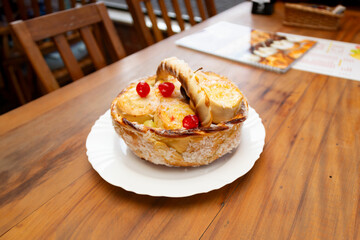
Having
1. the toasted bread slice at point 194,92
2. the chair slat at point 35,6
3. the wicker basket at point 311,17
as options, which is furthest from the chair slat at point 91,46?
the chair slat at point 35,6

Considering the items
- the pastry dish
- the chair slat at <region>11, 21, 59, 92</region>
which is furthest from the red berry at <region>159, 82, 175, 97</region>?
the chair slat at <region>11, 21, 59, 92</region>

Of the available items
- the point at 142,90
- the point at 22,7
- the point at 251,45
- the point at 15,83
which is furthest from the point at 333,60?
the point at 22,7

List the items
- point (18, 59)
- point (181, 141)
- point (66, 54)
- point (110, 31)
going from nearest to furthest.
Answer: point (181, 141), point (66, 54), point (110, 31), point (18, 59)

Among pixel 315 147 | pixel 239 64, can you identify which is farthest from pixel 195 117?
pixel 239 64

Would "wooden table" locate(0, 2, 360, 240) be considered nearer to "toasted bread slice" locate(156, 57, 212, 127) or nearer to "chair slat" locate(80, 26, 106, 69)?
"toasted bread slice" locate(156, 57, 212, 127)

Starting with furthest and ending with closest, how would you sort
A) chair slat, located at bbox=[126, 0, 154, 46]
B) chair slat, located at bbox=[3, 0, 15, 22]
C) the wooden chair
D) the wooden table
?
chair slat, located at bbox=[3, 0, 15, 22] < the wooden chair < chair slat, located at bbox=[126, 0, 154, 46] < the wooden table

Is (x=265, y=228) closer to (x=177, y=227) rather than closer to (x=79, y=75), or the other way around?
(x=177, y=227)

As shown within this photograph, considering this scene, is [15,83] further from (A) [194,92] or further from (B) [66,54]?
(A) [194,92]

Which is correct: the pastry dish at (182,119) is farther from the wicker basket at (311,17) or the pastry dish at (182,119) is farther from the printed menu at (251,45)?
the wicker basket at (311,17)

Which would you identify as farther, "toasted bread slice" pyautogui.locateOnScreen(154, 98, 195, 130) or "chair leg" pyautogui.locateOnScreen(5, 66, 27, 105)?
"chair leg" pyautogui.locateOnScreen(5, 66, 27, 105)
